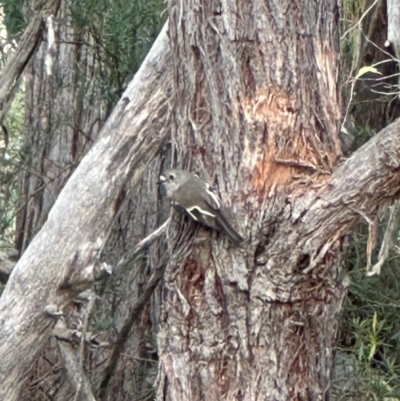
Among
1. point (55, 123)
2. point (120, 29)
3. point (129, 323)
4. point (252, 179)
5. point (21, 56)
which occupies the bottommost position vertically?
point (129, 323)

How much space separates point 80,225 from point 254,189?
0.54 m

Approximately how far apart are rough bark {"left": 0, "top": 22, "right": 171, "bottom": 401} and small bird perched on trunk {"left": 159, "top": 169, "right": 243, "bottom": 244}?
42 centimetres

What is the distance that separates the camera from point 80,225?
2.52 meters

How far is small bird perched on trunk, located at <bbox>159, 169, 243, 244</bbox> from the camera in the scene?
2.14 metres

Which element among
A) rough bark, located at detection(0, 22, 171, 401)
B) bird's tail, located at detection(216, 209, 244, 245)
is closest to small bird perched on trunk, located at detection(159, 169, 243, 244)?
bird's tail, located at detection(216, 209, 244, 245)

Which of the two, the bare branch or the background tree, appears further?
the bare branch

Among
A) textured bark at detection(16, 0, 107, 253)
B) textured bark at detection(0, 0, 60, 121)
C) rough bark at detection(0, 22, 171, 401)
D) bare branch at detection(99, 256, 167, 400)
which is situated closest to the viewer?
rough bark at detection(0, 22, 171, 401)

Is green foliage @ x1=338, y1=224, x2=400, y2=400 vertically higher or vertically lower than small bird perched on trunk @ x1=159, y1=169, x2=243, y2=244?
lower

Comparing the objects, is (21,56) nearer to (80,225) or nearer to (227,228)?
(80,225)

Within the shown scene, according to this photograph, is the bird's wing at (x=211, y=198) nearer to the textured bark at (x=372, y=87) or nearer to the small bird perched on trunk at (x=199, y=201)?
the small bird perched on trunk at (x=199, y=201)

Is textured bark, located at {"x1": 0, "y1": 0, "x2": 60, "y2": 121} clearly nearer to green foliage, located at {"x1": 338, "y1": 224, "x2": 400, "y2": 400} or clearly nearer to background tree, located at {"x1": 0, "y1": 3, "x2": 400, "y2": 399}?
background tree, located at {"x1": 0, "y1": 3, "x2": 400, "y2": 399}

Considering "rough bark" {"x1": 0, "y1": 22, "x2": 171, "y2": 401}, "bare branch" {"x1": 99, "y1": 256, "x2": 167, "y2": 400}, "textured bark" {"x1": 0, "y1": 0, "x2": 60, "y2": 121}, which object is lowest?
"bare branch" {"x1": 99, "y1": 256, "x2": 167, "y2": 400}

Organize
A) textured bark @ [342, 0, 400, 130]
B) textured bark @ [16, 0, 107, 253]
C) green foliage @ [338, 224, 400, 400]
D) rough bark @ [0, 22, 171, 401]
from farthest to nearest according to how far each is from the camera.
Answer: textured bark @ [342, 0, 400, 130], textured bark @ [16, 0, 107, 253], green foliage @ [338, 224, 400, 400], rough bark @ [0, 22, 171, 401]

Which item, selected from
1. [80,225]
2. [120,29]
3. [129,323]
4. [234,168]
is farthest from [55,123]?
[234,168]
